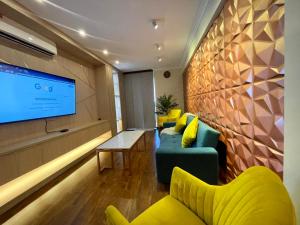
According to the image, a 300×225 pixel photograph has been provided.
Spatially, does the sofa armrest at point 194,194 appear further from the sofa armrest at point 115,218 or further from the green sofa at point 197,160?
the green sofa at point 197,160

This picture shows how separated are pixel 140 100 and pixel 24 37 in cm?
503

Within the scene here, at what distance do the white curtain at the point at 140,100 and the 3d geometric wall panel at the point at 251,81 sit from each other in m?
5.00

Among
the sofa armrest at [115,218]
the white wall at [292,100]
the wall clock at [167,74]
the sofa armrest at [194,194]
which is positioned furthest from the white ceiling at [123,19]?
the wall clock at [167,74]

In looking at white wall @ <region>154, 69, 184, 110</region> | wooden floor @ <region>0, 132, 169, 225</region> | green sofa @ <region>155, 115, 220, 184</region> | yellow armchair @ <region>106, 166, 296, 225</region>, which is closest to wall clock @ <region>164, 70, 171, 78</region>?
white wall @ <region>154, 69, 184, 110</region>

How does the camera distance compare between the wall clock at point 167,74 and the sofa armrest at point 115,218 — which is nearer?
the sofa armrest at point 115,218

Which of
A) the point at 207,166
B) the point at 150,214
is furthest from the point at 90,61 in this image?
the point at 150,214

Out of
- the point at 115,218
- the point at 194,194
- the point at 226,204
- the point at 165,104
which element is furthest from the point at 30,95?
the point at 165,104

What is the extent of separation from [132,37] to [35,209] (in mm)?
3070

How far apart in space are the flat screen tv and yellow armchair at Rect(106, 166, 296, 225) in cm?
197

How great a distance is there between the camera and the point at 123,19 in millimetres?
2578

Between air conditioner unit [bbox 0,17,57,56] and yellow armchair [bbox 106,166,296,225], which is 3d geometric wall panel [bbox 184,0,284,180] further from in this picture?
air conditioner unit [bbox 0,17,57,56]

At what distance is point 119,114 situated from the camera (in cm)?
654

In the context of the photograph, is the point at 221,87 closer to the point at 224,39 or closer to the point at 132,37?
the point at 224,39

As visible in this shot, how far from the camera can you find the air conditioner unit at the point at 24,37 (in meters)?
2.09
